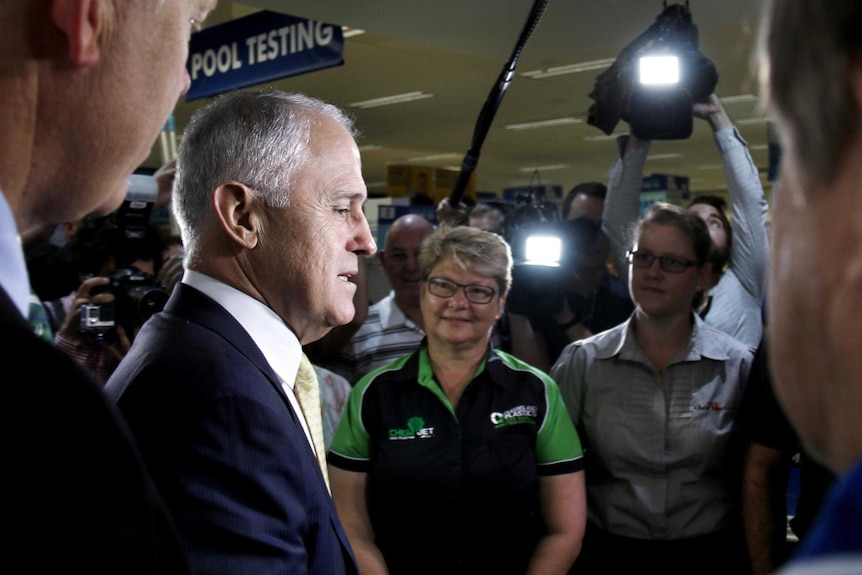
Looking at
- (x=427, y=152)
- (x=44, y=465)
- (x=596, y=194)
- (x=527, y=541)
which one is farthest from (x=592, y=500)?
A: (x=427, y=152)

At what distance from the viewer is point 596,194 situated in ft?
12.6

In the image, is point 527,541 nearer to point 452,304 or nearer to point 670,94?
point 452,304

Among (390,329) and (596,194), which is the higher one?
(596,194)

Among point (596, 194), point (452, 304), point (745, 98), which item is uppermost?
point (745, 98)

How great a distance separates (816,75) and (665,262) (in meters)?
2.19

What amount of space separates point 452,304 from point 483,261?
175 mm

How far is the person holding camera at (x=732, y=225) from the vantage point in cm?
288

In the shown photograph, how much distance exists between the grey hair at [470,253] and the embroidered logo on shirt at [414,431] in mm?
502

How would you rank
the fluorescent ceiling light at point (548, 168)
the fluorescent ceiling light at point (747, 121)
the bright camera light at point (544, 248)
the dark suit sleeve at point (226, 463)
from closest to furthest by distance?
the dark suit sleeve at point (226, 463) < the bright camera light at point (544, 248) < the fluorescent ceiling light at point (747, 121) < the fluorescent ceiling light at point (548, 168)

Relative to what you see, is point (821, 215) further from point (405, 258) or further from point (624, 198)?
point (405, 258)

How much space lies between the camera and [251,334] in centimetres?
123

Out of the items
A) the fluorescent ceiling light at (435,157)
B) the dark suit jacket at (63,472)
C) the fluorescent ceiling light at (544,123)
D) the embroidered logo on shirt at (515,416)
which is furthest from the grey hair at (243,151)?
the fluorescent ceiling light at (435,157)

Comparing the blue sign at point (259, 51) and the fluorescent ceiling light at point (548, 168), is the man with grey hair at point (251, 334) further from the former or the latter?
the fluorescent ceiling light at point (548, 168)

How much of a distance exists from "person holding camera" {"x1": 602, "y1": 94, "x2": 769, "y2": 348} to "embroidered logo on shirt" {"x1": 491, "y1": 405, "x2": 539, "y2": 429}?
3.19 feet
